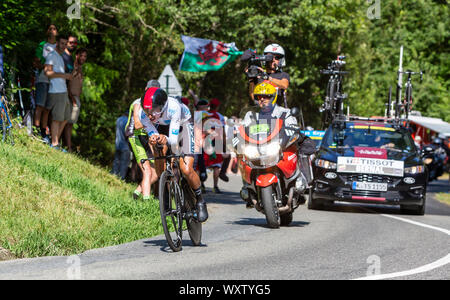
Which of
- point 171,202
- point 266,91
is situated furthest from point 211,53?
point 171,202

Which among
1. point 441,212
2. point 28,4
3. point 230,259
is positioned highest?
point 28,4

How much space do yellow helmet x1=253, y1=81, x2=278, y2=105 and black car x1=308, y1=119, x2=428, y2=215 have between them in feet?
12.9

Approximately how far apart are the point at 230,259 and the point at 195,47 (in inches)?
514

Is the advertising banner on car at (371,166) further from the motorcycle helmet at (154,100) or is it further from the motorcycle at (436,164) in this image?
the motorcycle at (436,164)

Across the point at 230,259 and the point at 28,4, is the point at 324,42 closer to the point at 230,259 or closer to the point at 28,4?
the point at 28,4

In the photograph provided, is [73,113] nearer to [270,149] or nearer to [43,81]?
[43,81]

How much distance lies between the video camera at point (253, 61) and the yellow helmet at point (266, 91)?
63 centimetres

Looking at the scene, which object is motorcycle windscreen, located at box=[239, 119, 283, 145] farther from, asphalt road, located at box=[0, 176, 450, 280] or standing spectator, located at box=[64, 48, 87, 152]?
standing spectator, located at box=[64, 48, 87, 152]

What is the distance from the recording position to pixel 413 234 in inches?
470

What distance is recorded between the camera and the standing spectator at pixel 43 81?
15.7 metres

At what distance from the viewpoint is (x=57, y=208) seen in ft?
35.4

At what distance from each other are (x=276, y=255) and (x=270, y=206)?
2.53 meters

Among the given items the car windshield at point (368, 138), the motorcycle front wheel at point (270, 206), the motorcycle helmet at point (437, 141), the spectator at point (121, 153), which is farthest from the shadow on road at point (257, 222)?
the motorcycle helmet at point (437, 141)
